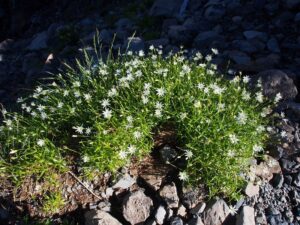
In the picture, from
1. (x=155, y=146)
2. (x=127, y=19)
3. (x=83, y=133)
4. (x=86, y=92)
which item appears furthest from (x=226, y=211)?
(x=127, y=19)

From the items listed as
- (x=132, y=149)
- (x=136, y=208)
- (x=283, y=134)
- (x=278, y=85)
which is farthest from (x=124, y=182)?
(x=278, y=85)

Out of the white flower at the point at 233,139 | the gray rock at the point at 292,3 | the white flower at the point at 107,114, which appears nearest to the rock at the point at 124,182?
the white flower at the point at 107,114

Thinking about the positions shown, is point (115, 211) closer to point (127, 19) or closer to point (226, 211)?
point (226, 211)

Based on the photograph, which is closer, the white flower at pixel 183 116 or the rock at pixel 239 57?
the white flower at pixel 183 116

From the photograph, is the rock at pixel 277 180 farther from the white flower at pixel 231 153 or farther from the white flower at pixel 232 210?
the white flower at pixel 231 153

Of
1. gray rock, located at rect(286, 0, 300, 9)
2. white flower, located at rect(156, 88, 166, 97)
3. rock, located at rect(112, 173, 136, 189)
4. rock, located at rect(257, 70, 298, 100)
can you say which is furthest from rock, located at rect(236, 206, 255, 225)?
gray rock, located at rect(286, 0, 300, 9)

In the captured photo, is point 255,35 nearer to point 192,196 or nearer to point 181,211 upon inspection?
point 192,196
